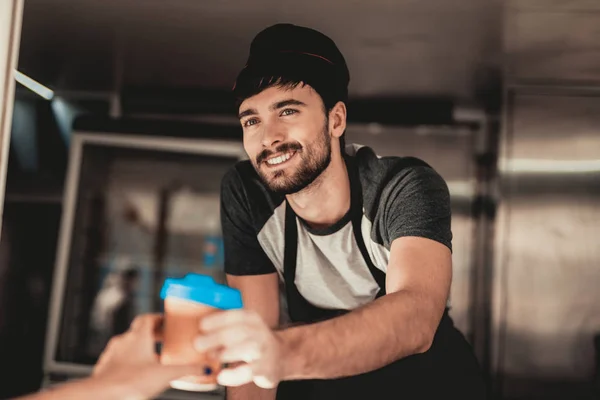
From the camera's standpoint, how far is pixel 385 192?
1203 millimetres

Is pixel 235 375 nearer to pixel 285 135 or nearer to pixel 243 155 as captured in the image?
pixel 285 135

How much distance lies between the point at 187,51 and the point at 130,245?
3.21ft

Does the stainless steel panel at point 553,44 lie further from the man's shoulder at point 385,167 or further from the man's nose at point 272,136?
the man's nose at point 272,136

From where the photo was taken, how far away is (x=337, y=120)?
4.44 feet

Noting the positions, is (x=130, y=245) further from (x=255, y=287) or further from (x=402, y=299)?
(x=402, y=299)

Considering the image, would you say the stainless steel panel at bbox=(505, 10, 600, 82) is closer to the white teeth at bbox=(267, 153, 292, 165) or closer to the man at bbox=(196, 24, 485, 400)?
the man at bbox=(196, 24, 485, 400)

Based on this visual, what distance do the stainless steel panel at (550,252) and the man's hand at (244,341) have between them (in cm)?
175

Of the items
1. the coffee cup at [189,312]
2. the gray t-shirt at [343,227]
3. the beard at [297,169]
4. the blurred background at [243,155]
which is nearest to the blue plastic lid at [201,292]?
the coffee cup at [189,312]

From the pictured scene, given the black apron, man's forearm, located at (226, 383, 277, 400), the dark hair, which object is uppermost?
the dark hair

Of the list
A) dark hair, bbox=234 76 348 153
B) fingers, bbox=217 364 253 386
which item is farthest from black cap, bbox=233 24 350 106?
fingers, bbox=217 364 253 386

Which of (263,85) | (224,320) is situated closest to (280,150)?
(263,85)

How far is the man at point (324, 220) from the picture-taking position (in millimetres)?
1107

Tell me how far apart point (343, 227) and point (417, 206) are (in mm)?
243

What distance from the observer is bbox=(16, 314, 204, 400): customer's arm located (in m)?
0.64
